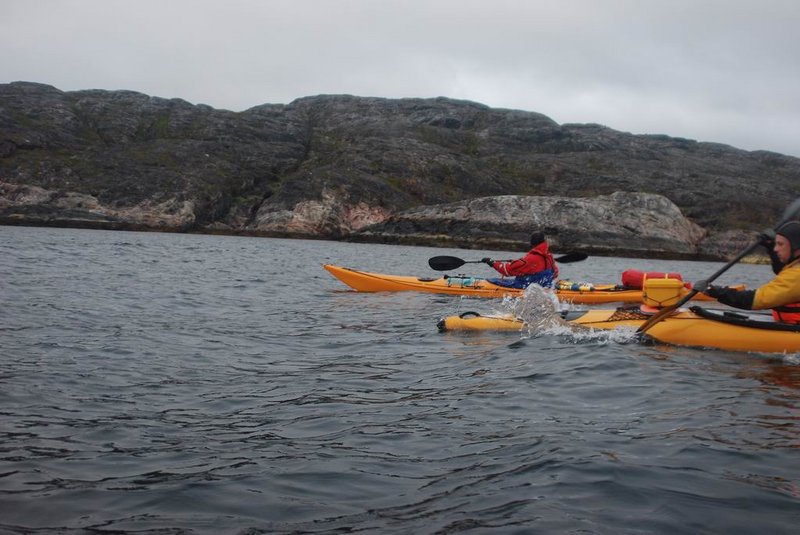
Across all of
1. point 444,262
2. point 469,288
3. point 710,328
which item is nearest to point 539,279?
point 469,288

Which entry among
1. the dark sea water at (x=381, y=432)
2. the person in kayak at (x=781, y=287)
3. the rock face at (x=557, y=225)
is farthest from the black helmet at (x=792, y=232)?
the rock face at (x=557, y=225)

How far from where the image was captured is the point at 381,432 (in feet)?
17.9

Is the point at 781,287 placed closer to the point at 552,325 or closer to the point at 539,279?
the point at 552,325

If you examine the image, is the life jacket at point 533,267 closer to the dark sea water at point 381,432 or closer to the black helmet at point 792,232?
the dark sea water at point 381,432

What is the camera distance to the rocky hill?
198ft

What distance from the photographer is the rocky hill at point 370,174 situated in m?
60.4

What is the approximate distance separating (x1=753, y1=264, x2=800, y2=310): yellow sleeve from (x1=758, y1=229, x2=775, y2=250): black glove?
330 millimetres

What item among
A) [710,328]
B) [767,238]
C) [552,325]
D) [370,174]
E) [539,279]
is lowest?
[552,325]

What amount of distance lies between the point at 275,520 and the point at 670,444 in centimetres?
298

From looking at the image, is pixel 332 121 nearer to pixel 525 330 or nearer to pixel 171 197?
pixel 171 197

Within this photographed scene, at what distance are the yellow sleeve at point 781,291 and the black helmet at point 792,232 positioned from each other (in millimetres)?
263

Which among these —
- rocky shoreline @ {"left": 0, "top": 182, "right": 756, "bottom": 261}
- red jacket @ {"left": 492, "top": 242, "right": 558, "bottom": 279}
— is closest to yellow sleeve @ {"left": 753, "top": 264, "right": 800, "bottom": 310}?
red jacket @ {"left": 492, "top": 242, "right": 558, "bottom": 279}

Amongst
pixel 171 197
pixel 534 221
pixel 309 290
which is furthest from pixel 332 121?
pixel 309 290

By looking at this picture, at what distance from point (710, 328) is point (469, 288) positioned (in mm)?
8087
